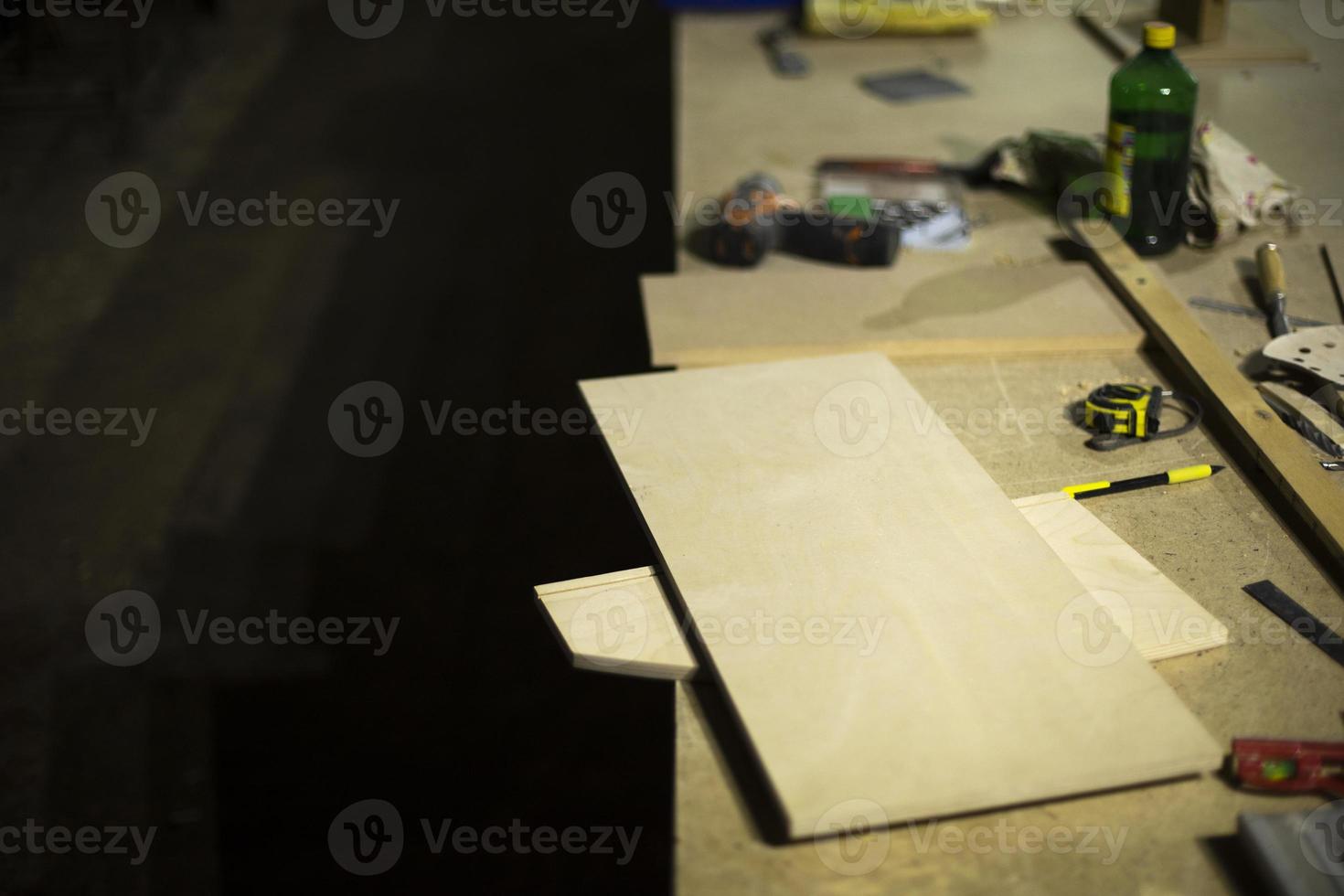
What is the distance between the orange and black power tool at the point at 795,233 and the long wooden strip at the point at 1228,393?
320 mm

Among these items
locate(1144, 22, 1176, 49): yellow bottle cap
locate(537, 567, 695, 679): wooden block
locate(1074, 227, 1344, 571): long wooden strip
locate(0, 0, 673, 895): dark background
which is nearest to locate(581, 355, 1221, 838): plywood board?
locate(537, 567, 695, 679): wooden block

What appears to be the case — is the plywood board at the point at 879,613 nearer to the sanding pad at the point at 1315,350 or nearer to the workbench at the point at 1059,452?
the workbench at the point at 1059,452

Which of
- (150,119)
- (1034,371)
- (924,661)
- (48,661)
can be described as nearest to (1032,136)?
(1034,371)

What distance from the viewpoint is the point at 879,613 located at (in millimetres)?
973

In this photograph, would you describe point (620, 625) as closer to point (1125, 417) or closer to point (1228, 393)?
point (1125, 417)

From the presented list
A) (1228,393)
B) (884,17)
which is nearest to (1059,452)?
(1228,393)

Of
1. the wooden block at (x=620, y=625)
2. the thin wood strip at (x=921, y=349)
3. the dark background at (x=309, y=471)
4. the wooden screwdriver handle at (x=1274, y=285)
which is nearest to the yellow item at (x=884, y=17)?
the dark background at (x=309, y=471)

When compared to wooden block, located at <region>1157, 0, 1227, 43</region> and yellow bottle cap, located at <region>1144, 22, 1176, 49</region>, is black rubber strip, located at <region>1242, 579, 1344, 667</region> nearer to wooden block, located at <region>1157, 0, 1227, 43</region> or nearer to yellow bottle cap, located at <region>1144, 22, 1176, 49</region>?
Result: yellow bottle cap, located at <region>1144, 22, 1176, 49</region>

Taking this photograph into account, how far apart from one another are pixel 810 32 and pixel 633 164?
143 cm

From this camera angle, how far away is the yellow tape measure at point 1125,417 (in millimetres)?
1262

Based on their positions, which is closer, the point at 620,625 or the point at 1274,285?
the point at 620,625

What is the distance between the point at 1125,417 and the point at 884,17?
164 cm

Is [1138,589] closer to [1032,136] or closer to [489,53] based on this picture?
[1032,136]

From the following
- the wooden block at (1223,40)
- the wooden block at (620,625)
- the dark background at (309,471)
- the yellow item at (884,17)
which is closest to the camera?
the wooden block at (620,625)
